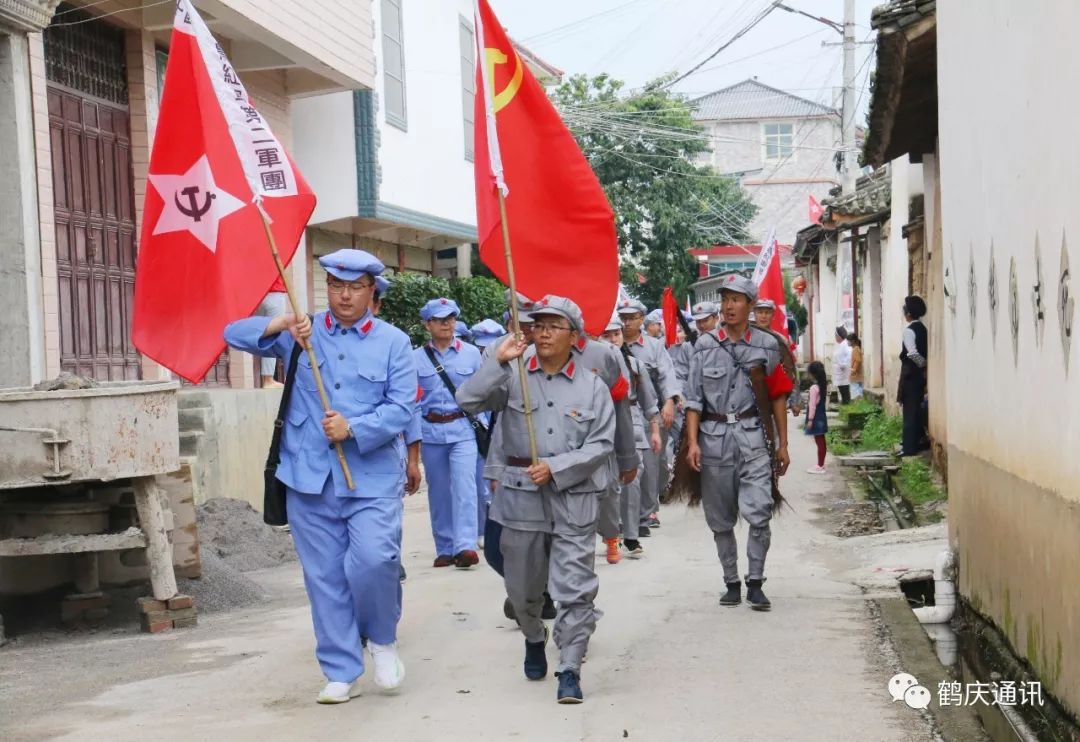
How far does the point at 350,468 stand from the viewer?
22.2 ft

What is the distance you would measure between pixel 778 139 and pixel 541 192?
63.5 m

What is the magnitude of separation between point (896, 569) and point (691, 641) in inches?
115

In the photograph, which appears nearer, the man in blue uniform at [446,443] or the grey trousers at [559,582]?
the grey trousers at [559,582]

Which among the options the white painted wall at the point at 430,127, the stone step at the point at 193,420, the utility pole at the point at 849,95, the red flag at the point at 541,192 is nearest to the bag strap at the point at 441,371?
the stone step at the point at 193,420

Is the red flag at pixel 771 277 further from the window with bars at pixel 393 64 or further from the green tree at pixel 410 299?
the window with bars at pixel 393 64

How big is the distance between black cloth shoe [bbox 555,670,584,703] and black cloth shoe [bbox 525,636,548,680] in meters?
0.44

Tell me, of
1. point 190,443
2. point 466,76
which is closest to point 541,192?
point 190,443

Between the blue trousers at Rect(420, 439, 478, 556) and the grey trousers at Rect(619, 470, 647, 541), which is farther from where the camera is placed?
the grey trousers at Rect(619, 470, 647, 541)

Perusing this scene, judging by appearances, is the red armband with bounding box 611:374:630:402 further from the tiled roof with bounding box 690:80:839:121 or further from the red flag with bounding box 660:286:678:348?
the tiled roof with bounding box 690:80:839:121

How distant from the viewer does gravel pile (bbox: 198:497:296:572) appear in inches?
455

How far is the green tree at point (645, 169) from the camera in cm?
4109

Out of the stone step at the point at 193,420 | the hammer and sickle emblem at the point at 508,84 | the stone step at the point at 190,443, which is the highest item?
the hammer and sickle emblem at the point at 508,84

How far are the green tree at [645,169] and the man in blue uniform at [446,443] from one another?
29.8 m

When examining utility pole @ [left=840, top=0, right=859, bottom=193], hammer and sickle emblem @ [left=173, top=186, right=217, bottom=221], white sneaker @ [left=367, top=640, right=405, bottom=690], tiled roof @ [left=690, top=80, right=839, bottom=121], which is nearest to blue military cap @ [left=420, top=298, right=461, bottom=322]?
hammer and sickle emblem @ [left=173, top=186, right=217, bottom=221]
